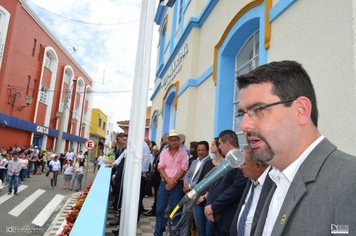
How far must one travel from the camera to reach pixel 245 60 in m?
6.04

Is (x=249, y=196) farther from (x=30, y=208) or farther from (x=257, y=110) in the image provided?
(x=30, y=208)

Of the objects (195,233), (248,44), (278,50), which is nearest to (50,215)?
(195,233)

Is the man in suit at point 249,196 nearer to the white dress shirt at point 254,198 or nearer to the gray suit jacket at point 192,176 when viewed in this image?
the white dress shirt at point 254,198

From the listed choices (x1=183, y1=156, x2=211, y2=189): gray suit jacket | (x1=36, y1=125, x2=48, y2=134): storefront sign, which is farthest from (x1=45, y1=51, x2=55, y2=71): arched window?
(x1=183, y1=156, x2=211, y2=189): gray suit jacket

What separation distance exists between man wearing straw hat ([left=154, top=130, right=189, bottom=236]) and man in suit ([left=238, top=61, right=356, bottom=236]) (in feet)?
11.3

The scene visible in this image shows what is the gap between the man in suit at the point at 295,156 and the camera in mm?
997

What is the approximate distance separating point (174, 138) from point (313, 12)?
2891mm

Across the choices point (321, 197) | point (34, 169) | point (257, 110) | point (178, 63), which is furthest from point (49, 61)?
point (321, 197)

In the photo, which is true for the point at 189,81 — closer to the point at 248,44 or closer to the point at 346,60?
the point at 248,44

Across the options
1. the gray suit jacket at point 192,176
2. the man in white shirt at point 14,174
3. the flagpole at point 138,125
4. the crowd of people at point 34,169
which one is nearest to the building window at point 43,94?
the crowd of people at point 34,169

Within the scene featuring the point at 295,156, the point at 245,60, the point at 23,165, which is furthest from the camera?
the point at 23,165

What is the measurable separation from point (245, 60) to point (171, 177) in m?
2.96

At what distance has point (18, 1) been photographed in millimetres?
20594

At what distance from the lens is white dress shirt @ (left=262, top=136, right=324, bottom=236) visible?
4.13ft
